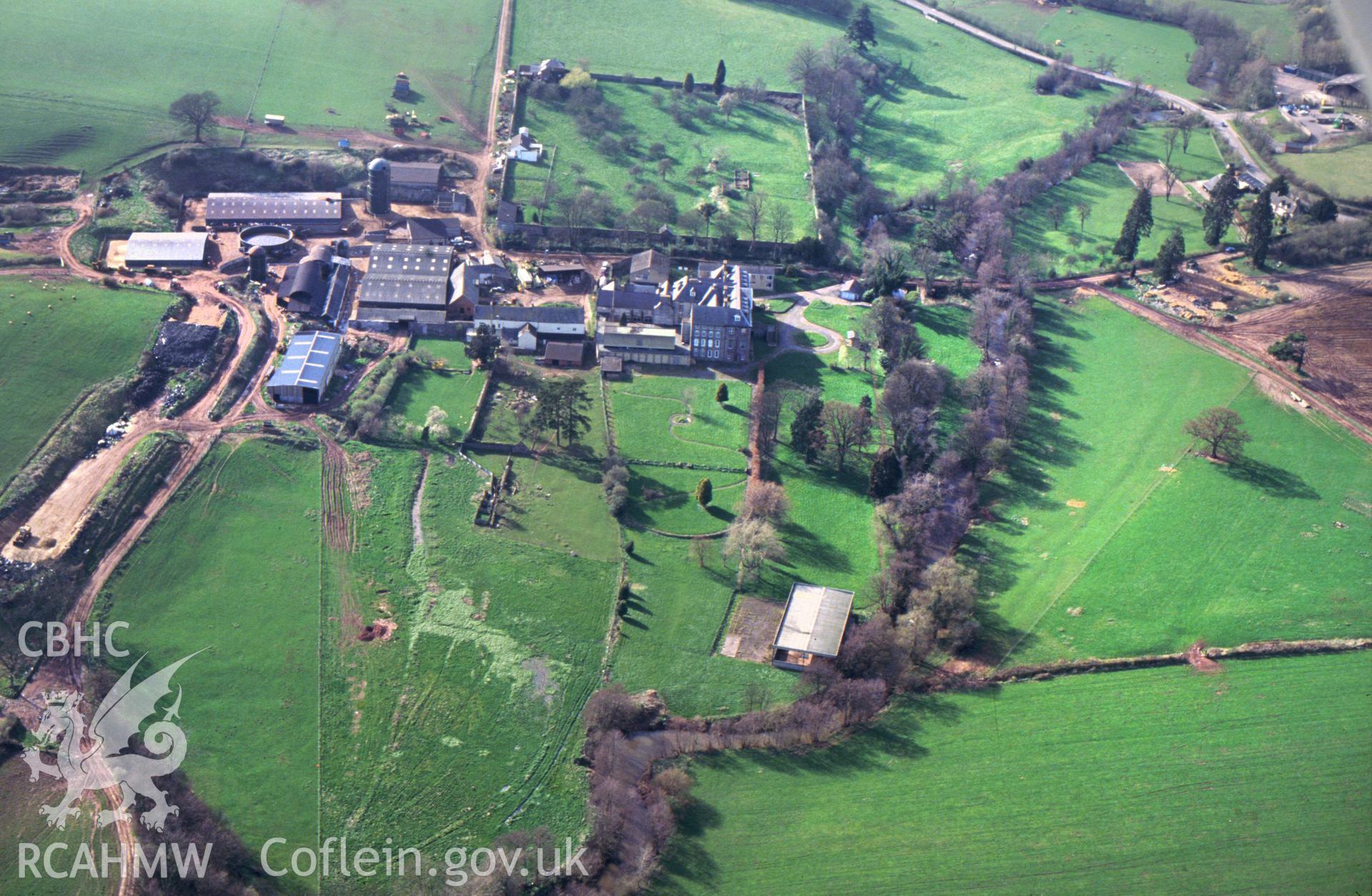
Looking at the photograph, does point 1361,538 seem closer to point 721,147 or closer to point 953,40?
point 721,147

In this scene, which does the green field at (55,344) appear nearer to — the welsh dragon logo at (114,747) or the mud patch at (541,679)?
the welsh dragon logo at (114,747)

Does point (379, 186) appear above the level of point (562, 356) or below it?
above

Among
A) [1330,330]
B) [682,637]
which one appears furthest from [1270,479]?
[682,637]

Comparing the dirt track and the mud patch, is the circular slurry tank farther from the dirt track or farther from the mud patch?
the dirt track

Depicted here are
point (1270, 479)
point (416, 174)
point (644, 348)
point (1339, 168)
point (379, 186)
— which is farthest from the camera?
point (1339, 168)

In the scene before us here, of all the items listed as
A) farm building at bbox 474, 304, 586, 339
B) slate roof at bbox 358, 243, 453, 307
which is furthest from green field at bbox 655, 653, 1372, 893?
slate roof at bbox 358, 243, 453, 307

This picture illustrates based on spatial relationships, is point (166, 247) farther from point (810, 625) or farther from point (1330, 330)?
point (1330, 330)

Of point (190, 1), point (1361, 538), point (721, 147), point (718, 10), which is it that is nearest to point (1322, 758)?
point (1361, 538)
